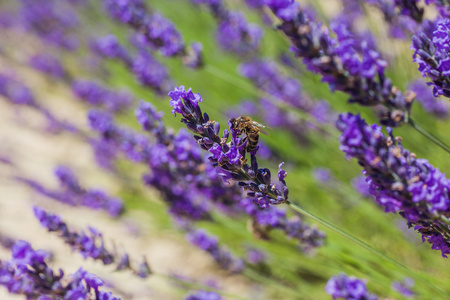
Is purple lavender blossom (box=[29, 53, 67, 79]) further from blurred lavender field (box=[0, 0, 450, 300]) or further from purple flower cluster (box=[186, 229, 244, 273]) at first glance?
purple flower cluster (box=[186, 229, 244, 273])

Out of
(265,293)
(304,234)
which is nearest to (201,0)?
(304,234)

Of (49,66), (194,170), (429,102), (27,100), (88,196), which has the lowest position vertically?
(194,170)

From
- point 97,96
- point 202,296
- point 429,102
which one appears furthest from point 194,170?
point 97,96

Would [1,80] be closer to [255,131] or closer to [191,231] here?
[191,231]

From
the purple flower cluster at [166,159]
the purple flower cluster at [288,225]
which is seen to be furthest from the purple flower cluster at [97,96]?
the purple flower cluster at [288,225]

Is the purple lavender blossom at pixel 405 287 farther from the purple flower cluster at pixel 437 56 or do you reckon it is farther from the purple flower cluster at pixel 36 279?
the purple flower cluster at pixel 36 279

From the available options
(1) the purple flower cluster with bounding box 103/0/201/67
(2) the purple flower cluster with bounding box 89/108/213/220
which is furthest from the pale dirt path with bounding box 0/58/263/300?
(1) the purple flower cluster with bounding box 103/0/201/67

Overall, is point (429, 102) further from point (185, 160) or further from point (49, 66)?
point (49, 66)
